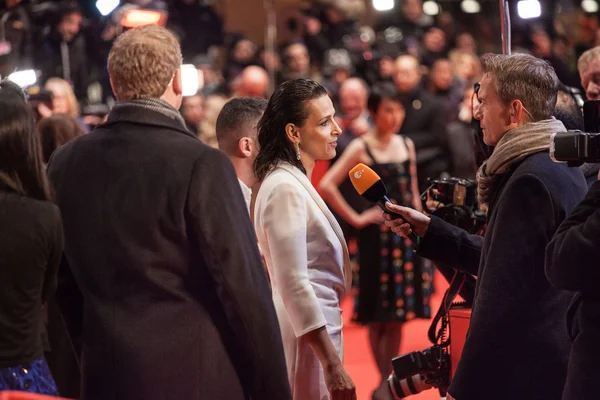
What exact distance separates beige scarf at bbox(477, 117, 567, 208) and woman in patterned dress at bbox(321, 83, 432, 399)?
3085mm

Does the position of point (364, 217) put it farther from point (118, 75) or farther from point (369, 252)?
point (118, 75)

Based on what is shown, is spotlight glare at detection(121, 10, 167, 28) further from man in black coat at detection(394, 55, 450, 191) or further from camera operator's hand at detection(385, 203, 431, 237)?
man in black coat at detection(394, 55, 450, 191)

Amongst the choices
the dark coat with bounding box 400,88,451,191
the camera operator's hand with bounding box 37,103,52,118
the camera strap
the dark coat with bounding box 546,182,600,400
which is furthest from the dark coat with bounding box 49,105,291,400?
the dark coat with bounding box 400,88,451,191

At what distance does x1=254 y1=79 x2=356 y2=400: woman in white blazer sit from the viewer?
122 inches

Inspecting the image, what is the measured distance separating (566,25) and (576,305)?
10433mm

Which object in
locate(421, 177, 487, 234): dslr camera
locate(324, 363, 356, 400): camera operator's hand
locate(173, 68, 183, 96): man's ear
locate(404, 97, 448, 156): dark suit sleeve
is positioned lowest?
locate(324, 363, 356, 400): camera operator's hand

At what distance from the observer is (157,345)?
2.44m

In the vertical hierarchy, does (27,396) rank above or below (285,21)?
below

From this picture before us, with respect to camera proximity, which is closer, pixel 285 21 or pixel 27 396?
pixel 27 396

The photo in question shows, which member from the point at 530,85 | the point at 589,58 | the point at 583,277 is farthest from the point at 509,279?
the point at 589,58

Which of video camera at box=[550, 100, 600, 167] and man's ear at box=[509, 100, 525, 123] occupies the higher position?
man's ear at box=[509, 100, 525, 123]

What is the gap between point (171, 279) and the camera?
2441mm

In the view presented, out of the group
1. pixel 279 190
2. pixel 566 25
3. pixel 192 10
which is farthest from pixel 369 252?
pixel 566 25

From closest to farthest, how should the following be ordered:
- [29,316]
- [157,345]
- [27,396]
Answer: [27,396]
[157,345]
[29,316]
